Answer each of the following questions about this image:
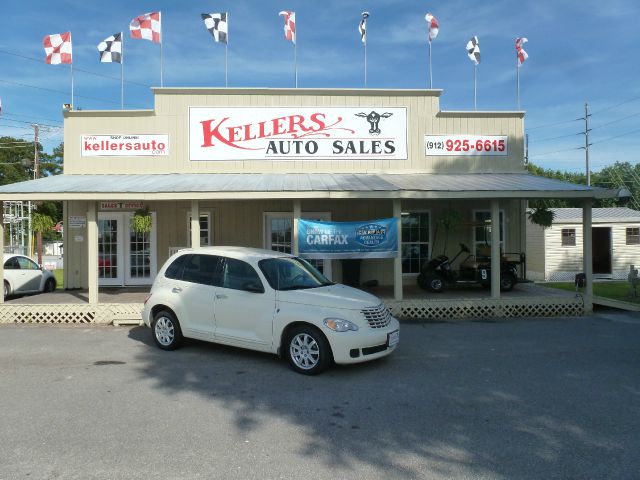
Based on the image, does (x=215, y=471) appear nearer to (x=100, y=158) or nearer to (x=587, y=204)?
(x=587, y=204)

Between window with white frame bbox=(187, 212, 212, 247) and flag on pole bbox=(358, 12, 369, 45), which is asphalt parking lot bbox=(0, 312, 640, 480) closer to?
window with white frame bbox=(187, 212, 212, 247)

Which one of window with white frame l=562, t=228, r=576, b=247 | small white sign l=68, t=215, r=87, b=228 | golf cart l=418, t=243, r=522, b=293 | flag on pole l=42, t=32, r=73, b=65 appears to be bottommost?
golf cart l=418, t=243, r=522, b=293

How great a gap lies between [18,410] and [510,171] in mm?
13192

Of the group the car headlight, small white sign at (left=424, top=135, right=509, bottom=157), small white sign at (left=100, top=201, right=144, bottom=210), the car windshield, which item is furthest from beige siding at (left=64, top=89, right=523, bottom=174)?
the car headlight

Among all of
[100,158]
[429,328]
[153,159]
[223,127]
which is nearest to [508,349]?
[429,328]

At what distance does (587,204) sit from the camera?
11281mm

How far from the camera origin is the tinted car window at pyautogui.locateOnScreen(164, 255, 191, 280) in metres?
7.92

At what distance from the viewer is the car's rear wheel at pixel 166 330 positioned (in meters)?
7.79

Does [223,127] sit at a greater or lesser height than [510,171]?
greater

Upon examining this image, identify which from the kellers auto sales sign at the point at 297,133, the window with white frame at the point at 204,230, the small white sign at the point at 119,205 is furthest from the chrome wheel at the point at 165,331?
the small white sign at the point at 119,205

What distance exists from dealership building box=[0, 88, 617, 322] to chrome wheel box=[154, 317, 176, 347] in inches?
202

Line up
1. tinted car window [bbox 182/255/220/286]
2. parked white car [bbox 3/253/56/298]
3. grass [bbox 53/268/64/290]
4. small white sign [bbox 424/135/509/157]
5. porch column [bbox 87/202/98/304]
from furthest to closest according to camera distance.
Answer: grass [bbox 53/268/64/290] → small white sign [bbox 424/135/509/157] → parked white car [bbox 3/253/56/298] → porch column [bbox 87/202/98/304] → tinted car window [bbox 182/255/220/286]

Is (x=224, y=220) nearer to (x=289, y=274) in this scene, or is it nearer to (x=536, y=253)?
(x=289, y=274)

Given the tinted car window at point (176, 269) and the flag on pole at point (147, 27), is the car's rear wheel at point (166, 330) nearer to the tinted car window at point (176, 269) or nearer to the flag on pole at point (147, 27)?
the tinted car window at point (176, 269)
